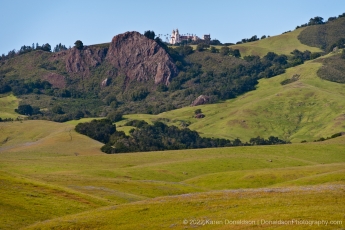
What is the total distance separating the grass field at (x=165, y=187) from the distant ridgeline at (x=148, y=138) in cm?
1211

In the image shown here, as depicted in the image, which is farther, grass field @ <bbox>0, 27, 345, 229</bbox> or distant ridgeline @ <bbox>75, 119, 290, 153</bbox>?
distant ridgeline @ <bbox>75, 119, 290, 153</bbox>

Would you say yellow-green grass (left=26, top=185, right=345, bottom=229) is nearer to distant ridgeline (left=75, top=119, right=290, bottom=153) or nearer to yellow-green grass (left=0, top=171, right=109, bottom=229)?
yellow-green grass (left=0, top=171, right=109, bottom=229)

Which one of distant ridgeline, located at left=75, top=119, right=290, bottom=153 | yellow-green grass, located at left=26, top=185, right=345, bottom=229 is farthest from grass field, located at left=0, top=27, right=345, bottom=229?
distant ridgeline, located at left=75, top=119, right=290, bottom=153

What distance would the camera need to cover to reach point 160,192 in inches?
2835

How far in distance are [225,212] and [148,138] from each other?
117531mm

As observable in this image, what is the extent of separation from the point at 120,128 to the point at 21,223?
448 ft

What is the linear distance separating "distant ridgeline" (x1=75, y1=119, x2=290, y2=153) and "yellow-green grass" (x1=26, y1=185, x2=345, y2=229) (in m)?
83.7

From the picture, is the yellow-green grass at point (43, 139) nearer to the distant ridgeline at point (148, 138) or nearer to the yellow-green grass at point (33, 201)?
the distant ridgeline at point (148, 138)

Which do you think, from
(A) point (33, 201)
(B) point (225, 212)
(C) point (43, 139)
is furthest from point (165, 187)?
(C) point (43, 139)

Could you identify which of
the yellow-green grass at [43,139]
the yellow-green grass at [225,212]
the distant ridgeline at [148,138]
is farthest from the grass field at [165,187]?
the distant ridgeline at [148,138]

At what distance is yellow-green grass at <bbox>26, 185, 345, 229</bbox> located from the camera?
4034 centimetres

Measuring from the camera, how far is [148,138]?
16238 centimetres

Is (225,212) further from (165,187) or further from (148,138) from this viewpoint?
(148,138)

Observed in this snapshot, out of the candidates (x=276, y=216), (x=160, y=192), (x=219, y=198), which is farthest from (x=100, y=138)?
(x=276, y=216)
